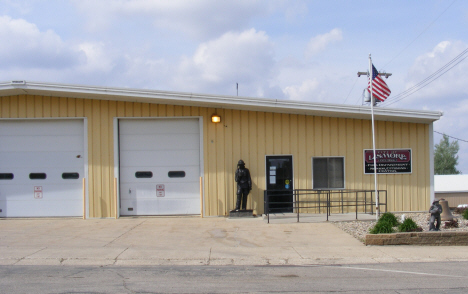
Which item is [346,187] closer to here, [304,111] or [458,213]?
[304,111]

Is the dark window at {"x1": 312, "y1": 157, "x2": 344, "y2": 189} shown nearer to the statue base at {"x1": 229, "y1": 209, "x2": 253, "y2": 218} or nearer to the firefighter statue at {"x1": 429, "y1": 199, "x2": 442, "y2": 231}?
the statue base at {"x1": 229, "y1": 209, "x2": 253, "y2": 218}

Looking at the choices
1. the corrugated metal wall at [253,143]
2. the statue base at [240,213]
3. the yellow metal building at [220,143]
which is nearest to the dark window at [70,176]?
the yellow metal building at [220,143]

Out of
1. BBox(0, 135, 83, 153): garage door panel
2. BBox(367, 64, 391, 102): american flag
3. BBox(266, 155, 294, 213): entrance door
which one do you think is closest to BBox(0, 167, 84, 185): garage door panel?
BBox(0, 135, 83, 153): garage door panel

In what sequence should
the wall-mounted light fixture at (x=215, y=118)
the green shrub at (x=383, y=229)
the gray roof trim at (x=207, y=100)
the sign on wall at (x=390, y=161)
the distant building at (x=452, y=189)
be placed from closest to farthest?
the green shrub at (x=383, y=229) → the gray roof trim at (x=207, y=100) → the wall-mounted light fixture at (x=215, y=118) → the sign on wall at (x=390, y=161) → the distant building at (x=452, y=189)

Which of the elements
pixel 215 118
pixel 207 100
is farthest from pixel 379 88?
pixel 207 100

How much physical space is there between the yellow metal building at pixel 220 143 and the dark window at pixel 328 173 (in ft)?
0.56

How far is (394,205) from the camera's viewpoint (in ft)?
49.1

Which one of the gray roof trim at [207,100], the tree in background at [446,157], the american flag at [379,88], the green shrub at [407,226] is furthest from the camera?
the tree in background at [446,157]

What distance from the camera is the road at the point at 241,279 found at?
6.59 metres

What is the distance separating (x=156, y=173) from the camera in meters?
14.8

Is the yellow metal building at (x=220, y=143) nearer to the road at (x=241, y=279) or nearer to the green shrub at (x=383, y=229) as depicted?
the green shrub at (x=383, y=229)

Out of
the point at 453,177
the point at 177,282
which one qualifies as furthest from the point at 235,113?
the point at 453,177

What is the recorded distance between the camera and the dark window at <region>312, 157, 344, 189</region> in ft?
48.9

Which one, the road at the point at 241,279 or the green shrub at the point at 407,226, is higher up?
the green shrub at the point at 407,226
